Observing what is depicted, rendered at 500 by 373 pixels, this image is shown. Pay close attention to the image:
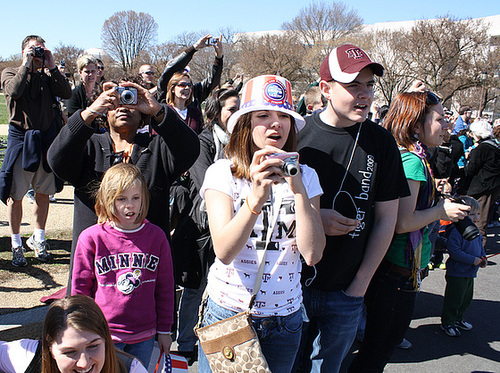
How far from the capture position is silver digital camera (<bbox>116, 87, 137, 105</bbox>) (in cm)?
212

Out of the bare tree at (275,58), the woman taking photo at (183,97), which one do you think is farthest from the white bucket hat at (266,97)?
the bare tree at (275,58)

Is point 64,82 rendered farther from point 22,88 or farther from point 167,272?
point 167,272

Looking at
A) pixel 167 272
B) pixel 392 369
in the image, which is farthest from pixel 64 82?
pixel 392 369

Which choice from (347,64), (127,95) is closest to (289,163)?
(347,64)

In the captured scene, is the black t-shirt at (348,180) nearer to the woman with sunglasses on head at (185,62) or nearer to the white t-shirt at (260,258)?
the white t-shirt at (260,258)

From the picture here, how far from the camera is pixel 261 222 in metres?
1.75

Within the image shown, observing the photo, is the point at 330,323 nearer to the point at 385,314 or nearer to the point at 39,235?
the point at 385,314

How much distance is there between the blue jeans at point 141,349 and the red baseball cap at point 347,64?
1.66m

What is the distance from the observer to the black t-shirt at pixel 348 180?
2.14 m

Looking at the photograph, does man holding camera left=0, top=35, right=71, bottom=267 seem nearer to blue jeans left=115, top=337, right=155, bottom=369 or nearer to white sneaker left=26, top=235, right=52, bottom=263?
white sneaker left=26, top=235, right=52, bottom=263

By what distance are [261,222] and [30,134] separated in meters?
3.35

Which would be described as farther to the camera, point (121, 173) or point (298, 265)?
point (121, 173)

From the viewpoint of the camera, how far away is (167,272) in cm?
223

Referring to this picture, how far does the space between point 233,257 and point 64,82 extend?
11.8 ft
